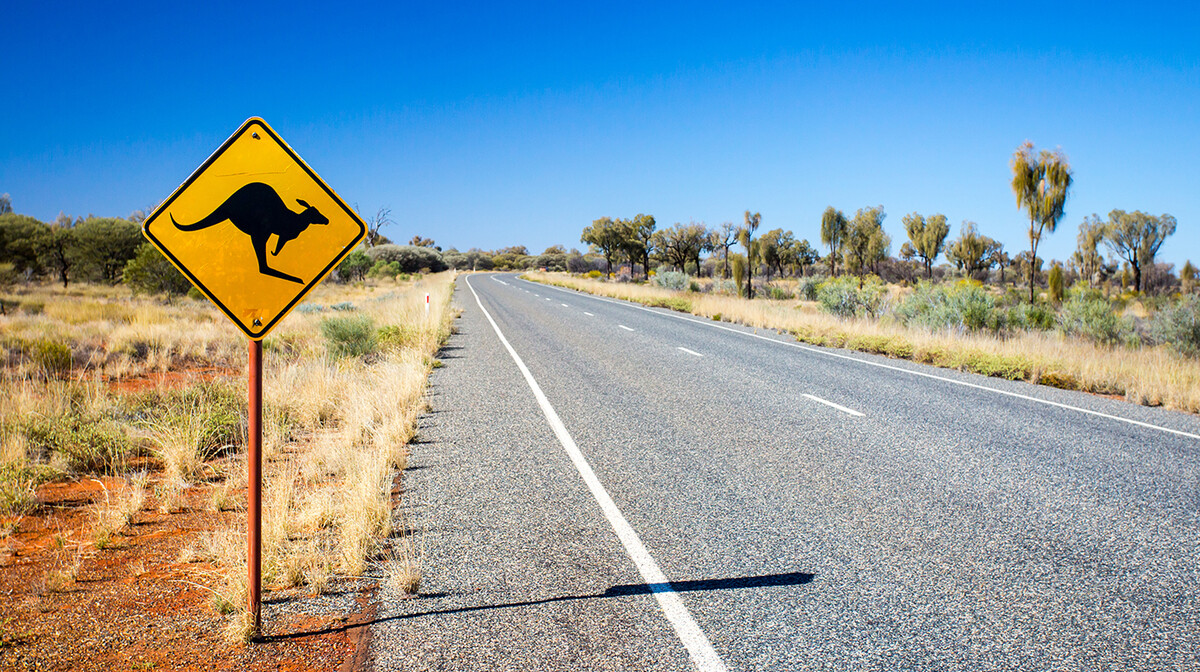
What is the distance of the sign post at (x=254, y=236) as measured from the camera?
2.89m

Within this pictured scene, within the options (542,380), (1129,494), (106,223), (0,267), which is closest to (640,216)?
(106,223)

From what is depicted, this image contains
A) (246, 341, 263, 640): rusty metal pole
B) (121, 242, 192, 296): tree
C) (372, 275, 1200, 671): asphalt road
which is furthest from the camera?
(121, 242, 192, 296): tree

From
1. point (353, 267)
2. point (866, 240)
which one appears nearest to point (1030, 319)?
point (866, 240)

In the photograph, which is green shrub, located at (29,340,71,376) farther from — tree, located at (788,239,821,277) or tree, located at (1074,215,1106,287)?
tree, located at (788,239,821,277)

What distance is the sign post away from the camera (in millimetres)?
2891

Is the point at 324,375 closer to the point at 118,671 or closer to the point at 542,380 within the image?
the point at 542,380

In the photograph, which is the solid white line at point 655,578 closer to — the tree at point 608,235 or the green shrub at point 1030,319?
the green shrub at point 1030,319

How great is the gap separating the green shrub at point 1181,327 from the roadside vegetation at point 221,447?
585 inches

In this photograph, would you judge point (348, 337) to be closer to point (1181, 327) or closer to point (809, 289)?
point (1181, 327)

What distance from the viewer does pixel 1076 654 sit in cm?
287

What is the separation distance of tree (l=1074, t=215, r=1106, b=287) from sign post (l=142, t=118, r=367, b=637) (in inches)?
2436

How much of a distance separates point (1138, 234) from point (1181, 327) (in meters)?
45.5

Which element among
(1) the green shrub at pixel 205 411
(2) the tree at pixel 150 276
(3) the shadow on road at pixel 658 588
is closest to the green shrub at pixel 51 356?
(1) the green shrub at pixel 205 411

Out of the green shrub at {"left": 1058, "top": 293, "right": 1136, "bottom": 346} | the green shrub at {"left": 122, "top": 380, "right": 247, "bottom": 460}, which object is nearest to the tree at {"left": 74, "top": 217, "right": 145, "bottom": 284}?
the green shrub at {"left": 122, "top": 380, "right": 247, "bottom": 460}
